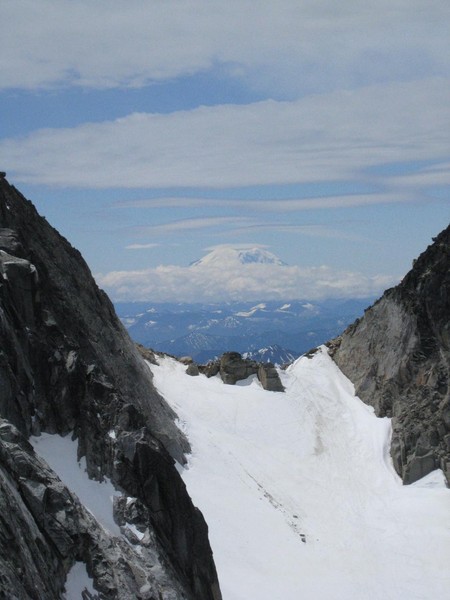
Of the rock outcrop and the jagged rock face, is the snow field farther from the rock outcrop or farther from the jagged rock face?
the jagged rock face

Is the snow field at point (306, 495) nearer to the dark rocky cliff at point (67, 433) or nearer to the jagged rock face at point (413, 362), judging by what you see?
the jagged rock face at point (413, 362)

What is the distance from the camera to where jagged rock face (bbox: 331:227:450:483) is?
178 ft

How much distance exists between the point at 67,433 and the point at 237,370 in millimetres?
38439

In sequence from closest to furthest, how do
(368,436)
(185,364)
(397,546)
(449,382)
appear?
(397,546)
(449,382)
(368,436)
(185,364)

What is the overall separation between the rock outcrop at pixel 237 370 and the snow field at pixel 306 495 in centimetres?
105

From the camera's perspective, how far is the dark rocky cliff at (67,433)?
22.0 m

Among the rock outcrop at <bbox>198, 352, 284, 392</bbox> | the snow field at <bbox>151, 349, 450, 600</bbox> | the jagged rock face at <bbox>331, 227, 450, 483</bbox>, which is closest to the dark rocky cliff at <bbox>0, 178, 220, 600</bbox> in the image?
the snow field at <bbox>151, 349, 450, 600</bbox>

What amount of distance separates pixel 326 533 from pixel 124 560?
2398 cm

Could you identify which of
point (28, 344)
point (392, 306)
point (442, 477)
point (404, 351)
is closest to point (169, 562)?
point (28, 344)

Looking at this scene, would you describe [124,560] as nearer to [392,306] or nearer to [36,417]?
[36,417]

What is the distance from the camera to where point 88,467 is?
30.2 meters

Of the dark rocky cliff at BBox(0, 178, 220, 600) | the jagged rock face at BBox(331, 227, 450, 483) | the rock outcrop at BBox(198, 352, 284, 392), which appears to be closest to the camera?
the dark rocky cliff at BBox(0, 178, 220, 600)

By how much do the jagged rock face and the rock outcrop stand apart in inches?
320

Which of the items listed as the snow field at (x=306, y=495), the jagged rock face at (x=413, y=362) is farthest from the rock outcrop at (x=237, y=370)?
the jagged rock face at (x=413, y=362)
